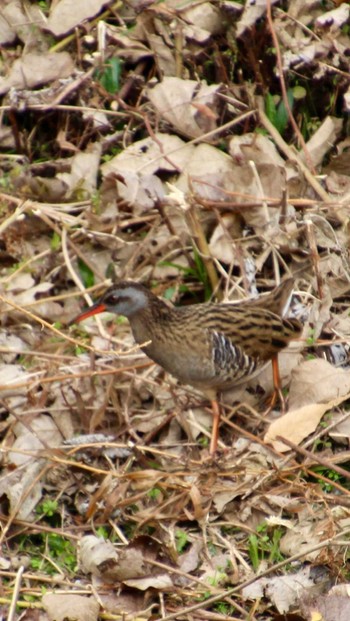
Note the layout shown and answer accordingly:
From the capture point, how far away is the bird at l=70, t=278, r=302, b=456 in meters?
5.81

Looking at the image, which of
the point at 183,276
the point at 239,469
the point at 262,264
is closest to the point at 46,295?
the point at 183,276

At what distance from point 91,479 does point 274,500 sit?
2.70ft

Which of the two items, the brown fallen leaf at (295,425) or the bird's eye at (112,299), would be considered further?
the bird's eye at (112,299)

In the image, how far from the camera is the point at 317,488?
17.8ft

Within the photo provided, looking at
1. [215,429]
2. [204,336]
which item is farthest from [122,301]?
[215,429]

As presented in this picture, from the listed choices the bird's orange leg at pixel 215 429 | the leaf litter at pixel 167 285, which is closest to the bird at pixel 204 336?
the bird's orange leg at pixel 215 429

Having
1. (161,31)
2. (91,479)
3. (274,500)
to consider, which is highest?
(161,31)

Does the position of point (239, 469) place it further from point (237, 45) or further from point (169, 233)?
point (237, 45)

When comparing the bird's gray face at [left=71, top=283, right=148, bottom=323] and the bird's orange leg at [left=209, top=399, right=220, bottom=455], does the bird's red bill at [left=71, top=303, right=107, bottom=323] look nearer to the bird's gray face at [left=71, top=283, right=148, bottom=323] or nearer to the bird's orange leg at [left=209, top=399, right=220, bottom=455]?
the bird's gray face at [left=71, top=283, right=148, bottom=323]

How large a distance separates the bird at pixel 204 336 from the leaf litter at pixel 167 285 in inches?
6.7

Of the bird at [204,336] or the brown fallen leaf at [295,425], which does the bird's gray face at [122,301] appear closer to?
the bird at [204,336]

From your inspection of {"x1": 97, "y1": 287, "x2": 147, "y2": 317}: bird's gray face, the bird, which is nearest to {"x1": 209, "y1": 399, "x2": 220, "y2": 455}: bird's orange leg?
the bird

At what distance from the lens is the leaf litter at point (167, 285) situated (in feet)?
17.1

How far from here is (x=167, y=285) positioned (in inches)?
259
